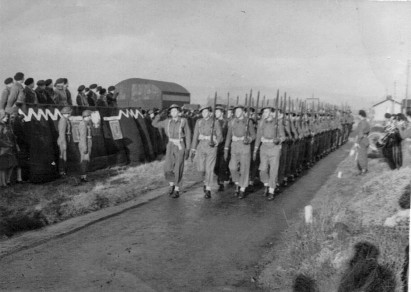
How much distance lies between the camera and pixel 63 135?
9.66 m

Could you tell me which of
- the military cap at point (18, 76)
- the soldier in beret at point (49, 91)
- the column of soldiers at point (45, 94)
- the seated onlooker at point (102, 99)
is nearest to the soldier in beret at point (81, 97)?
the column of soldiers at point (45, 94)

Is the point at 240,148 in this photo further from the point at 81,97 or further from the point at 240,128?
the point at 81,97

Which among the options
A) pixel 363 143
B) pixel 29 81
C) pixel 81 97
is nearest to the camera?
pixel 29 81

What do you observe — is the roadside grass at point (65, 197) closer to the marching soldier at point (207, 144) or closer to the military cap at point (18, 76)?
the marching soldier at point (207, 144)

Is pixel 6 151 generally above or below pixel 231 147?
below

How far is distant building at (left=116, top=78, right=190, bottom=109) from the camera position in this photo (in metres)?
28.9

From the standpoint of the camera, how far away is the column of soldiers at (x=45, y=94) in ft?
31.7

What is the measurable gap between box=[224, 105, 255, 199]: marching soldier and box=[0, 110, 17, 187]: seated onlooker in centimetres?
475

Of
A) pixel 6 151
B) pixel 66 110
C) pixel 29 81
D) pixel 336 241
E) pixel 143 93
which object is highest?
pixel 143 93

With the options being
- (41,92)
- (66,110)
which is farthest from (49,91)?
(66,110)

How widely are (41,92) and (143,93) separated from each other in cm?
1785

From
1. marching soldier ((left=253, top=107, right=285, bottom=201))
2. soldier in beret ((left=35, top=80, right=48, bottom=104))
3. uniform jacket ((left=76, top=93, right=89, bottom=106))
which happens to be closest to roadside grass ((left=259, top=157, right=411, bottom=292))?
marching soldier ((left=253, top=107, right=285, bottom=201))

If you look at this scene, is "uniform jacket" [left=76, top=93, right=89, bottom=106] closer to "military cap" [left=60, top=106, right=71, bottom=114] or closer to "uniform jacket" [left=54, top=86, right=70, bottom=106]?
"uniform jacket" [left=54, top=86, right=70, bottom=106]

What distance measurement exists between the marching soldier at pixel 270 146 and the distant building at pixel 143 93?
64.9ft
